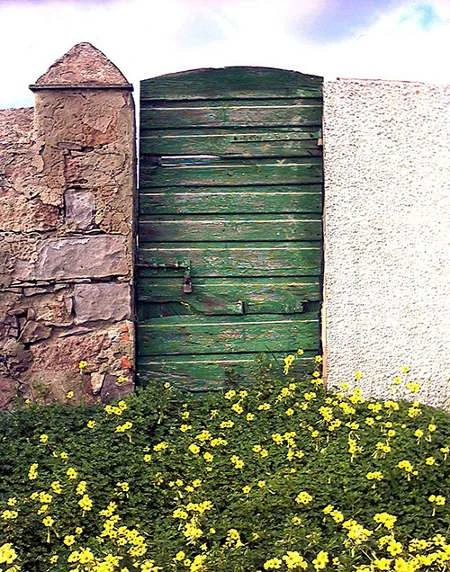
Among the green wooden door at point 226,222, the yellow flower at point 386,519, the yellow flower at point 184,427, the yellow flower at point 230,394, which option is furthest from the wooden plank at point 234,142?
the yellow flower at point 386,519

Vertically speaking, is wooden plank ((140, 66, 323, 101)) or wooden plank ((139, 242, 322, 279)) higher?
wooden plank ((140, 66, 323, 101))

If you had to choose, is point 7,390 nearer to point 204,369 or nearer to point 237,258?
point 204,369

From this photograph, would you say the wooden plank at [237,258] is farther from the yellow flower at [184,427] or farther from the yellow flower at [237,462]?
the yellow flower at [237,462]

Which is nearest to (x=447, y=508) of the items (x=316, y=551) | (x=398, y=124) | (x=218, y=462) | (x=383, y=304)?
(x=316, y=551)

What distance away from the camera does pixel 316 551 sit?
326cm

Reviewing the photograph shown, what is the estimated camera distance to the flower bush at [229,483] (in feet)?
10.8

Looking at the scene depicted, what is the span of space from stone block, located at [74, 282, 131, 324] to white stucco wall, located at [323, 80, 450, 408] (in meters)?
1.26

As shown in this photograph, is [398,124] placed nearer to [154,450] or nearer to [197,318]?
[197,318]

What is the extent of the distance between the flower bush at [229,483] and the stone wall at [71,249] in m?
0.34

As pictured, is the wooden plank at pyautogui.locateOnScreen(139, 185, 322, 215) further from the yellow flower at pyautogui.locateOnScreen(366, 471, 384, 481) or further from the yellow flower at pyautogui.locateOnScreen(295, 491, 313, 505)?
the yellow flower at pyautogui.locateOnScreen(295, 491, 313, 505)

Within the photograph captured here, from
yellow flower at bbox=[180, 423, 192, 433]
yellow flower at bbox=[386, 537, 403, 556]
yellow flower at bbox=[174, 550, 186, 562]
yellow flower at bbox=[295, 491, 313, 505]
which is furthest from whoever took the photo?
yellow flower at bbox=[180, 423, 192, 433]

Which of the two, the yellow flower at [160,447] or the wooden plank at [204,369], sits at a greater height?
the wooden plank at [204,369]

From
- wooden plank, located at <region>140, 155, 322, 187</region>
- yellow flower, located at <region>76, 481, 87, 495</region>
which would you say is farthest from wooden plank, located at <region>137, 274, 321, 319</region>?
yellow flower, located at <region>76, 481, 87, 495</region>

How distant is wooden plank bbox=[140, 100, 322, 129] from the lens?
530 centimetres
